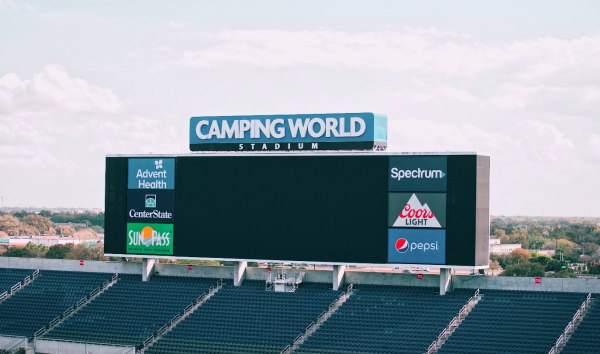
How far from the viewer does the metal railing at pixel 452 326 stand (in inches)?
1955

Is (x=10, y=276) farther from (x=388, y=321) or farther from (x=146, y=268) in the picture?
(x=388, y=321)

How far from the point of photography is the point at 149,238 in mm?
59188

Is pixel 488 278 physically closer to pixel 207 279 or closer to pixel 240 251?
pixel 240 251

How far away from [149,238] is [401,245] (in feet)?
53.2

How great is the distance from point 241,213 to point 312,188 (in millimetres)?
4752

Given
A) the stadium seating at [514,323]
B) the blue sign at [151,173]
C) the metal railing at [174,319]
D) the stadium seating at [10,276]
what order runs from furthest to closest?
the stadium seating at [10,276] → the blue sign at [151,173] → the metal railing at [174,319] → the stadium seating at [514,323]

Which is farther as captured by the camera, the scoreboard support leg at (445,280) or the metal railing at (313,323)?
the scoreboard support leg at (445,280)

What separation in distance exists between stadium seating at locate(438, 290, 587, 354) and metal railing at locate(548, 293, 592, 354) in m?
0.26

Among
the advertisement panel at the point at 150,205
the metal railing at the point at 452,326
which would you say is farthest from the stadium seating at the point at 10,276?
the metal railing at the point at 452,326

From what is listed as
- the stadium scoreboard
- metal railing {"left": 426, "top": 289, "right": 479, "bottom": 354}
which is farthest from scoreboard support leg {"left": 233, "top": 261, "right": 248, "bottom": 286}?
metal railing {"left": 426, "top": 289, "right": 479, "bottom": 354}

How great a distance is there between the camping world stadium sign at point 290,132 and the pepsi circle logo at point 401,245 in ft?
18.2

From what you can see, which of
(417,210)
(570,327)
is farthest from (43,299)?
(570,327)

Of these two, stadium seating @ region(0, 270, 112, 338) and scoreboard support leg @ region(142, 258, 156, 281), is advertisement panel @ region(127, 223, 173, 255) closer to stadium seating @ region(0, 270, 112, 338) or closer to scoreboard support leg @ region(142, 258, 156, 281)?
scoreboard support leg @ region(142, 258, 156, 281)

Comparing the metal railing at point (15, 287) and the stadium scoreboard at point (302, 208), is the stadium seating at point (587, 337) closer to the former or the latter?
the stadium scoreboard at point (302, 208)
